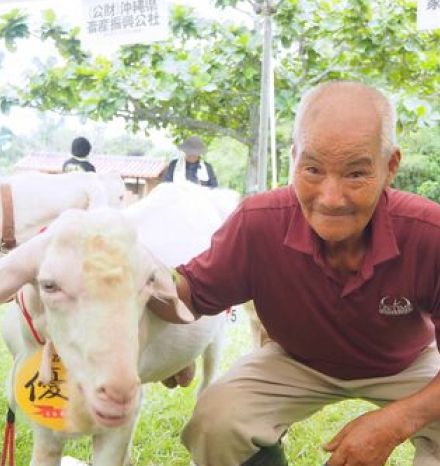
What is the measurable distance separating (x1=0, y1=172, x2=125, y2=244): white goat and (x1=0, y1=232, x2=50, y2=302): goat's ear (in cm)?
181

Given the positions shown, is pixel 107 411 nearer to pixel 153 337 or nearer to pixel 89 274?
pixel 89 274

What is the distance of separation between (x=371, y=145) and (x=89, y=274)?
3.02ft

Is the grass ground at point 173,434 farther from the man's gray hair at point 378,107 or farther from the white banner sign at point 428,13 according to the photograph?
the white banner sign at point 428,13

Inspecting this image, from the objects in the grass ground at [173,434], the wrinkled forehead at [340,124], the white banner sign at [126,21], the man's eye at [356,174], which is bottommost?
the grass ground at [173,434]

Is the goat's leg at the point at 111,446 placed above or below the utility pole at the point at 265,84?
below

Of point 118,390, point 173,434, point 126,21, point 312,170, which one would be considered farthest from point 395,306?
point 126,21

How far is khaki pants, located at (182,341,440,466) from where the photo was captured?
2.46 m

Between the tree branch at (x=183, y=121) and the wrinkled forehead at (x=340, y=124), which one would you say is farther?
the tree branch at (x=183, y=121)

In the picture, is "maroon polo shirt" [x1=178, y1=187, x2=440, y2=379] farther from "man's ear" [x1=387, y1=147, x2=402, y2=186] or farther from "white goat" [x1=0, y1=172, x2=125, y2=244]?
"white goat" [x1=0, y1=172, x2=125, y2=244]

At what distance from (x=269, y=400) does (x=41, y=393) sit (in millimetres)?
894

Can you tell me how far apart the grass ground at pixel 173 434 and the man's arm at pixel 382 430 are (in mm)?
1279

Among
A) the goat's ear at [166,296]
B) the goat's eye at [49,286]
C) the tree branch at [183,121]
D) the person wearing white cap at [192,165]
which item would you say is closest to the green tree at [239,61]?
the tree branch at [183,121]

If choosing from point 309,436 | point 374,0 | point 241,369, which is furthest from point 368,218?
point 374,0

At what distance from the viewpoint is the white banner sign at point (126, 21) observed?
14.0 feet
